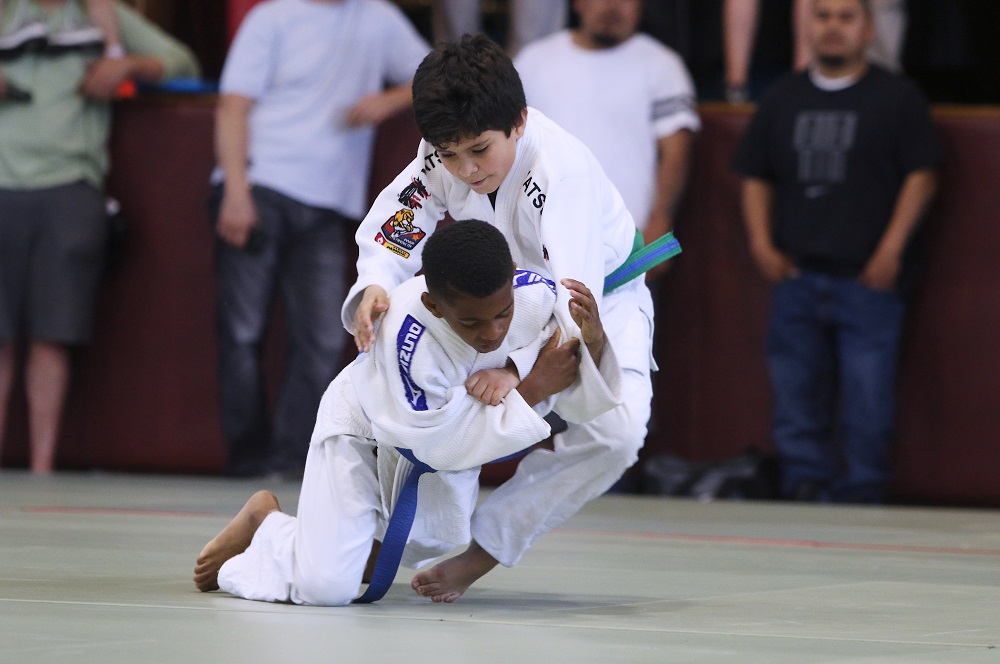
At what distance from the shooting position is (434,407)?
3.27 m

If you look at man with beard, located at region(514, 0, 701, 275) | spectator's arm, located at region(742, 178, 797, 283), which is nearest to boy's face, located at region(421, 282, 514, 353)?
man with beard, located at region(514, 0, 701, 275)

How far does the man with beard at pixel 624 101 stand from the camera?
673cm

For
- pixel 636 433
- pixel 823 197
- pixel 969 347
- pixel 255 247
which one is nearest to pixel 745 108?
pixel 823 197

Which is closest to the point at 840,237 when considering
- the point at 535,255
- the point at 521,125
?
the point at 535,255

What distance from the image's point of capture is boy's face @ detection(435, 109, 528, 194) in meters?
3.47

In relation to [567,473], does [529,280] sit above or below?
above

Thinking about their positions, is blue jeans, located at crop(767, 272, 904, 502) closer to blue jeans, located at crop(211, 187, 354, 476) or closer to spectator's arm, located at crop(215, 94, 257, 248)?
blue jeans, located at crop(211, 187, 354, 476)

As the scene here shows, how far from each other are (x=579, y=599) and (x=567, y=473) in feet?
1.00

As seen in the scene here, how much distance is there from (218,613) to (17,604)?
0.41 m

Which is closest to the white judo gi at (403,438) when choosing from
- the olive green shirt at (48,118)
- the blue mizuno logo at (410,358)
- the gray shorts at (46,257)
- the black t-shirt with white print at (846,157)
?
the blue mizuno logo at (410,358)

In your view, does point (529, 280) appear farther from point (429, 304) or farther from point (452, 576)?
point (452, 576)

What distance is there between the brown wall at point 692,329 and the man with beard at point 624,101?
0.33m

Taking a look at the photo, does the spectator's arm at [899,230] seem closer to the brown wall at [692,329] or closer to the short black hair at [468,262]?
the brown wall at [692,329]

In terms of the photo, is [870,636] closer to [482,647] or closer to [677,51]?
[482,647]
